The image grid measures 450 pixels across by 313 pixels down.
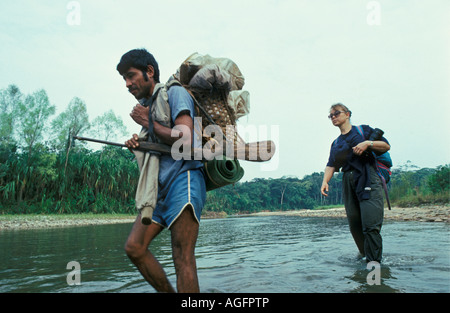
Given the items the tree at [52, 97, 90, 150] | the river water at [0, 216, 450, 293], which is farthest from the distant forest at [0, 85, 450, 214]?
the river water at [0, 216, 450, 293]

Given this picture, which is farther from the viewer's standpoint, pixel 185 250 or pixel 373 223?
pixel 373 223

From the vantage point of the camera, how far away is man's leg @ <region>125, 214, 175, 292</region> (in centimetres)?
203

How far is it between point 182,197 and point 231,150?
513mm

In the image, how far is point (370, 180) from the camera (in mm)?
3535

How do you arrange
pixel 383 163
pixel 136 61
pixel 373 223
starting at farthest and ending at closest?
pixel 383 163
pixel 373 223
pixel 136 61

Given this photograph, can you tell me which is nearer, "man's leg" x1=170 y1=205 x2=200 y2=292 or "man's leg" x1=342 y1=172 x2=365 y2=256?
"man's leg" x1=170 y1=205 x2=200 y2=292

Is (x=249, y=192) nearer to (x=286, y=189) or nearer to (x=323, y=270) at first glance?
(x=286, y=189)

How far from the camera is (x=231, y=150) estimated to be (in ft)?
7.20

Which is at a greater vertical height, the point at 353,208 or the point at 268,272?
the point at 353,208

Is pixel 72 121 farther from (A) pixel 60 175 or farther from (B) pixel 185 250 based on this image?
(B) pixel 185 250

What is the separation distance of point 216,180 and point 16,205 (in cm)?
2518

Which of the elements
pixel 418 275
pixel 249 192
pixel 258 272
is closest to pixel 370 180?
pixel 418 275

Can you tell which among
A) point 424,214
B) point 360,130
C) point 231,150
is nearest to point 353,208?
point 360,130

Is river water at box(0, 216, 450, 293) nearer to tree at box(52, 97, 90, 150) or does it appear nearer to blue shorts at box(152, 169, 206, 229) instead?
blue shorts at box(152, 169, 206, 229)
